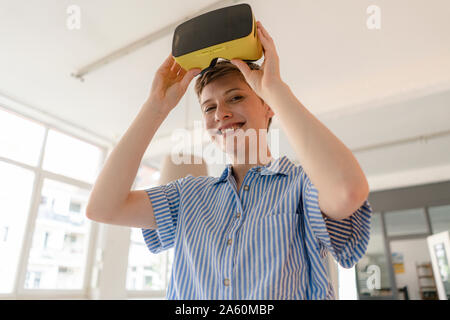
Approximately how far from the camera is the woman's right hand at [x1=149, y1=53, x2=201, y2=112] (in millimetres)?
868

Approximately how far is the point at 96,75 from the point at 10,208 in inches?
79.1

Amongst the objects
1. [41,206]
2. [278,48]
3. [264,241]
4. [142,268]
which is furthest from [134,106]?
[264,241]

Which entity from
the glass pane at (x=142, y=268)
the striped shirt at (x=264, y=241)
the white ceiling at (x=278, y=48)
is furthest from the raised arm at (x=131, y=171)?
the glass pane at (x=142, y=268)

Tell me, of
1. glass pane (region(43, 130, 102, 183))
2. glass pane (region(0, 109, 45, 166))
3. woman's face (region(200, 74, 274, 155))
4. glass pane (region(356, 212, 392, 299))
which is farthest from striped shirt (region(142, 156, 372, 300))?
glass pane (region(356, 212, 392, 299))

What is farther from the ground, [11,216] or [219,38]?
[11,216]

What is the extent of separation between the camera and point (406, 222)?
23.1 ft

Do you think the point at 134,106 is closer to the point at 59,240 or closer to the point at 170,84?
the point at 59,240

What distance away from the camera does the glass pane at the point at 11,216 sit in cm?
412

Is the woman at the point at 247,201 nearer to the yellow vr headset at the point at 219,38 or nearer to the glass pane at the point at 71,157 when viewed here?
the yellow vr headset at the point at 219,38

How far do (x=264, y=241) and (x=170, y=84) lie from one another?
0.49 meters

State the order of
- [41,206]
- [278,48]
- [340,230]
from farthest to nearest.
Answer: [41,206], [278,48], [340,230]

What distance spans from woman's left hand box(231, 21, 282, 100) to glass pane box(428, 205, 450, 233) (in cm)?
718
